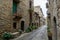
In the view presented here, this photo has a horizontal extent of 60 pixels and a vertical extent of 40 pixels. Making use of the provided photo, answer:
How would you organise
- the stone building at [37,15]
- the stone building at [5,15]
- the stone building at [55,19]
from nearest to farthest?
the stone building at [55,19] < the stone building at [5,15] < the stone building at [37,15]

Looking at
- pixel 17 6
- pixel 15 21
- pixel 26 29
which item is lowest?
pixel 26 29

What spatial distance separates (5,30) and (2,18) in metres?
1.32

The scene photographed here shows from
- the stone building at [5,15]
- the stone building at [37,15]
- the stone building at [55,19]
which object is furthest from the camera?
the stone building at [37,15]

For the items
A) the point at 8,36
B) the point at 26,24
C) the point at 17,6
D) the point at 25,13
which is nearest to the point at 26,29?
the point at 26,24

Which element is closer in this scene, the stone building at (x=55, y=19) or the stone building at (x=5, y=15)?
the stone building at (x=55, y=19)

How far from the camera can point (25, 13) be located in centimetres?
2022

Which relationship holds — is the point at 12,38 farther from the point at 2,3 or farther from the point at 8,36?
the point at 2,3

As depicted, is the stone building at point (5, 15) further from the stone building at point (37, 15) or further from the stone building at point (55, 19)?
the stone building at point (37, 15)

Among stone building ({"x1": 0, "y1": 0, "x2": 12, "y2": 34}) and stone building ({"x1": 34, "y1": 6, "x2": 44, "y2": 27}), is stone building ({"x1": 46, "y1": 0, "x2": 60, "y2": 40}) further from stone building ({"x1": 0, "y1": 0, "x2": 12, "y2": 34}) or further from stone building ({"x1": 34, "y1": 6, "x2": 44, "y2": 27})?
stone building ({"x1": 34, "y1": 6, "x2": 44, "y2": 27})

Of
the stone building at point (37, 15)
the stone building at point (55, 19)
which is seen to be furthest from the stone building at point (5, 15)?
the stone building at point (37, 15)

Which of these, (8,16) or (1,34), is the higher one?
(8,16)

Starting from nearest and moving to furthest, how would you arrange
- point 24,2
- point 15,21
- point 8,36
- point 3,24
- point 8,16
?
point 8,36, point 3,24, point 8,16, point 15,21, point 24,2

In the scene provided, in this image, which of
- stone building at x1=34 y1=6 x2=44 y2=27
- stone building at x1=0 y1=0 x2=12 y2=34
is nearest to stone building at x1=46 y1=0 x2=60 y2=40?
stone building at x1=0 y1=0 x2=12 y2=34

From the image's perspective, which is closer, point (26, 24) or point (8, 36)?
point (8, 36)
